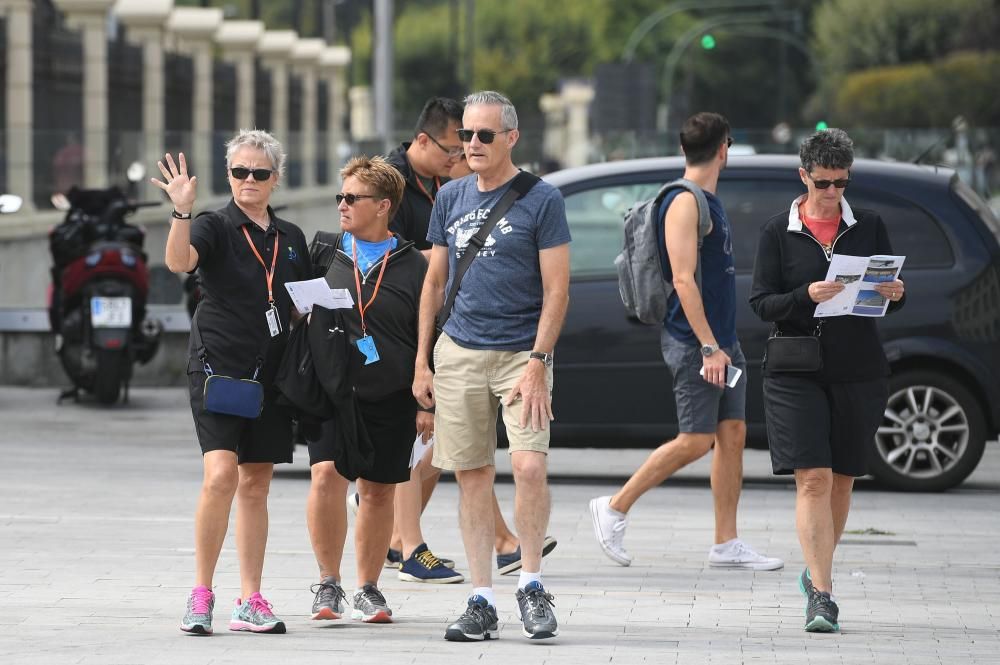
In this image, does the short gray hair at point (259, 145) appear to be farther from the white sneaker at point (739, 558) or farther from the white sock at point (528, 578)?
the white sneaker at point (739, 558)

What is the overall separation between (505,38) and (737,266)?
101 m

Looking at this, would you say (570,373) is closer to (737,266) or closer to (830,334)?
(737,266)

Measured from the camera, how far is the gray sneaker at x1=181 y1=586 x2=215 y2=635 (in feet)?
22.6

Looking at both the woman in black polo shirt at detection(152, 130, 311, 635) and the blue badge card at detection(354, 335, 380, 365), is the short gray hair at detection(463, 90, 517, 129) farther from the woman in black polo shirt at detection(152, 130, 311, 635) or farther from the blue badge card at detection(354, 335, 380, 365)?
the blue badge card at detection(354, 335, 380, 365)

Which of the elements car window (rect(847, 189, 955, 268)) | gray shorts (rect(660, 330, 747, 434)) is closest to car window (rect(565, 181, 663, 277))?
car window (rect(847, 189, 955, 268))

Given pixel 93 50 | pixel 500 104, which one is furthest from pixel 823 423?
pixel 93 50

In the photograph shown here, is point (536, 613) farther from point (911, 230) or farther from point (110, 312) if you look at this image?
point (110, 312)

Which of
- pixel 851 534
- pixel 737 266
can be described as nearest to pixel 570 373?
pixel 737 266

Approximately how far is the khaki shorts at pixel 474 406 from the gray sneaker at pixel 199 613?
897 millimetres

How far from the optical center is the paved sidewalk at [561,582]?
6723 millimetres

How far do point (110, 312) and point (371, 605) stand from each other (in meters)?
8.23

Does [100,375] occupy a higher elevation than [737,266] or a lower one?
lower

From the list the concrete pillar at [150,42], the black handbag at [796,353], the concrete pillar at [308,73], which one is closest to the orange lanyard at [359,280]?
the black handbag at [796,353]

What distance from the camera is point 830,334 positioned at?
283 inches
